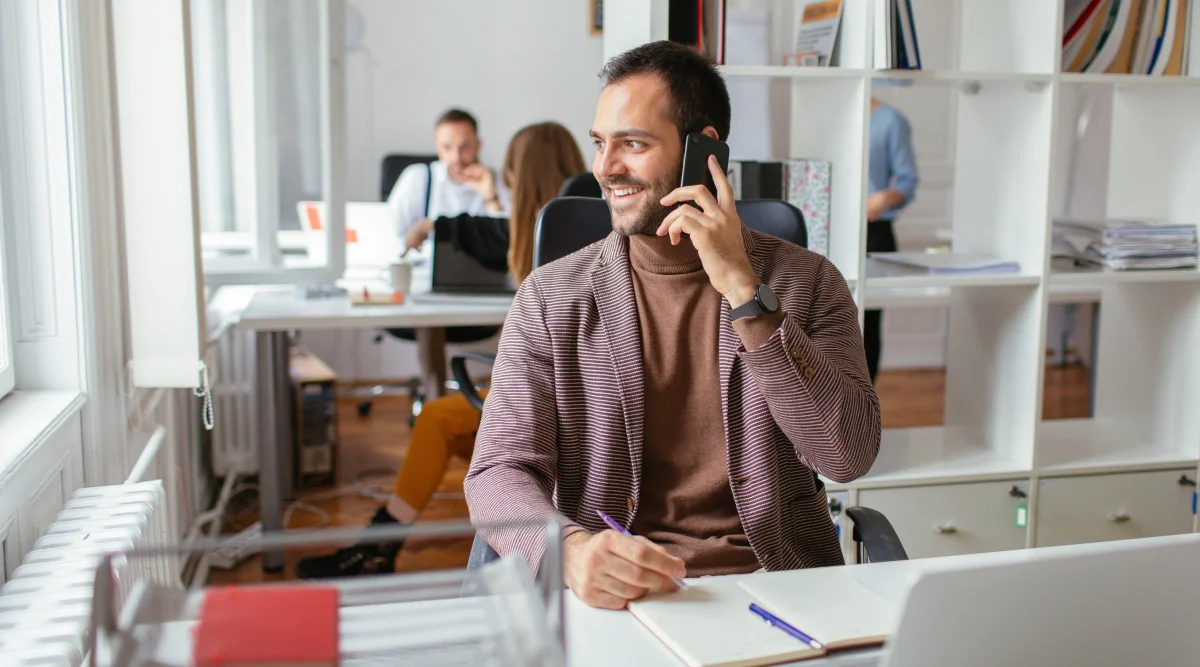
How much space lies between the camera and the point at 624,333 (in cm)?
152

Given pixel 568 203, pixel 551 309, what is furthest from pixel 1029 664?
pixel 568 203

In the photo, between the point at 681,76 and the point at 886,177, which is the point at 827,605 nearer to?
the point at 681,76

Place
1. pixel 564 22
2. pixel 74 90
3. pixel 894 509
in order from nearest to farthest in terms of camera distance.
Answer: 1. pixel 74 90
2. pixel 894 509
3. pixel 564 22

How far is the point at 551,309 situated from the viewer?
156 cm

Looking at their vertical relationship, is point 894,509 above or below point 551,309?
below

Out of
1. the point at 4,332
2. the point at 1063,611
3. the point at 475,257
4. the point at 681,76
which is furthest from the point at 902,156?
the point at 1063,611

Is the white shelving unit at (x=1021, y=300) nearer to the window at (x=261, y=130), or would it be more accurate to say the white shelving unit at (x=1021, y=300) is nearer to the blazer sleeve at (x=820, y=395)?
the blazer sleeve at (x=820, y=395)

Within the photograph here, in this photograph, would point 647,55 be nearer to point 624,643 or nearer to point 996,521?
point 624,643

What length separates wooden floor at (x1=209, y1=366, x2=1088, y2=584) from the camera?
3.24 meters

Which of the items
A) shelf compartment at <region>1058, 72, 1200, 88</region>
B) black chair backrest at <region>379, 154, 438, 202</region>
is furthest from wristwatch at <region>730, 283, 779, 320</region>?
black chair backrest at <region>379, 154, 438, 202</region>

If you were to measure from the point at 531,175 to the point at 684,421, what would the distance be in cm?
195

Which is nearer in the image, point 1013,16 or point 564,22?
point 1013,16

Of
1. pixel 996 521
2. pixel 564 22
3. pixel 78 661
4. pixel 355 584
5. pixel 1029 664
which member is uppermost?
pixel 564 22

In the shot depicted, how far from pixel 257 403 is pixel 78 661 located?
6.31 feet
